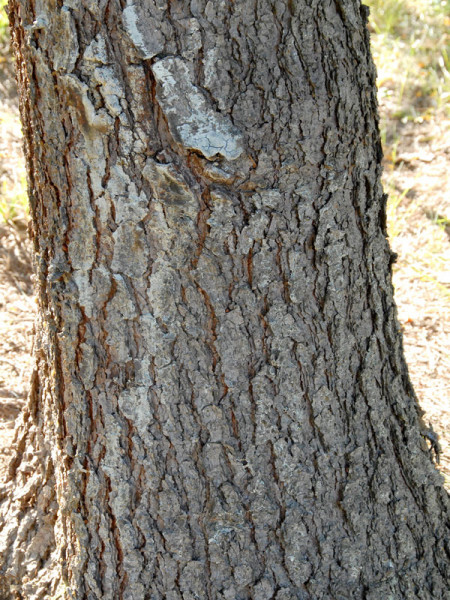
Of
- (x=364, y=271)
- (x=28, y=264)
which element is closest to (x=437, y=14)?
(x=28, y=264)

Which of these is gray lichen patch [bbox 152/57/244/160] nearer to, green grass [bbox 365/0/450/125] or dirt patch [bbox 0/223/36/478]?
dirt patch [bbox 0/223/36/478]

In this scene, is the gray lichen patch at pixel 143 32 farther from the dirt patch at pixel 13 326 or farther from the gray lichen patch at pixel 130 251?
the dirt patch at pixel 13 326

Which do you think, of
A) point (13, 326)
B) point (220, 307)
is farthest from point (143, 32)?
point (13, 326)

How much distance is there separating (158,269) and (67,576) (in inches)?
36.2

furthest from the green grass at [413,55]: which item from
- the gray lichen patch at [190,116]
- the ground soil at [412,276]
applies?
the gray lichen patch at [190,116]

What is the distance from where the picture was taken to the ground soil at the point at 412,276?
2.83 m

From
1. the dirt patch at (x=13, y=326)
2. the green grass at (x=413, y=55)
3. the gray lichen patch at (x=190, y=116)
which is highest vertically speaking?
the green grass at (x=413, y=55)

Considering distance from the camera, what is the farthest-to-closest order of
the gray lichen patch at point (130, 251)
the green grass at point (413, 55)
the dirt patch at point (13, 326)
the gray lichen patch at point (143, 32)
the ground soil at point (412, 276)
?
1. the green grass at point (413, 55)
2. the ground soil at point (412, 276)
3. the dirt patch at point (13, 326)
4. the gray lichen patch at point (130, 251)
5. the gray lichen patch at point (143, 32)

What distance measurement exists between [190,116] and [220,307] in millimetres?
415

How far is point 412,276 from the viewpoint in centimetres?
371

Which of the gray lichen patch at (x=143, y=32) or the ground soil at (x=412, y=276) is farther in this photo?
the ground soil at (x=412, y=276)

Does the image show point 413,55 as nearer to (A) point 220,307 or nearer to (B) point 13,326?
(B) point 13,326

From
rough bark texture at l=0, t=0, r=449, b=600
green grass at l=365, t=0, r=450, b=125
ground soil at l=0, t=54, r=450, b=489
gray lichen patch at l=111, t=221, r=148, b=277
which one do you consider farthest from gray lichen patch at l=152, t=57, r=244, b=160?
green grass at l=365, t=0, r=450, b=125

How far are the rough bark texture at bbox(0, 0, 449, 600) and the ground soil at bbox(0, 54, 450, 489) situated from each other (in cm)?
89
